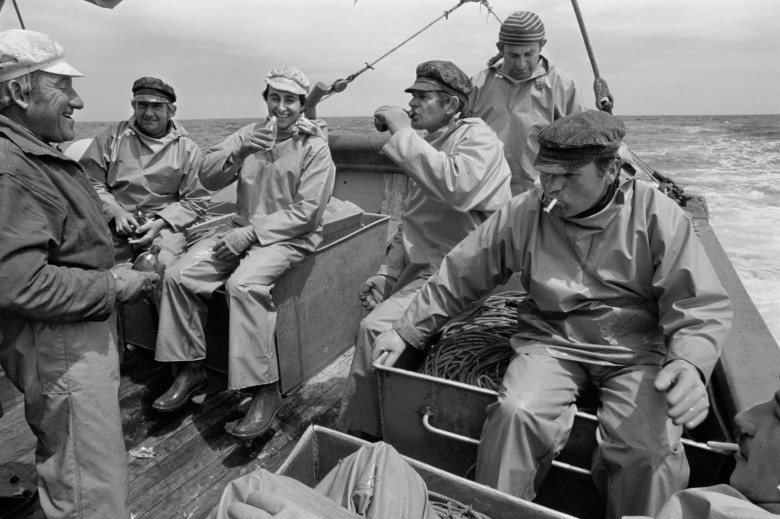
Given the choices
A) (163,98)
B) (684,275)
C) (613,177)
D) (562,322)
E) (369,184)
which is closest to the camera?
(684,275)

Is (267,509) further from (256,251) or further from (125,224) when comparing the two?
(125,224)

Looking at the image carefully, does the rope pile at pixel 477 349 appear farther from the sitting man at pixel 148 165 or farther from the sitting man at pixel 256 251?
the sitting man at pixel 148 165

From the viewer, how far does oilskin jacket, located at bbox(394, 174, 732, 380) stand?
1916 millimetres

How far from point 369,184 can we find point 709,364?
4.57 m

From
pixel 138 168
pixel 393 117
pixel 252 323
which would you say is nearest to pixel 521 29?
pixel 393 117

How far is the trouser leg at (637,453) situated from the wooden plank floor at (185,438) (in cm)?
155

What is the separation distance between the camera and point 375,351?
2391 mm

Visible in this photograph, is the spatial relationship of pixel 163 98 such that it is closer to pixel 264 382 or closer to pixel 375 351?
pixel 264 382

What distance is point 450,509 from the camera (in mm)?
1667

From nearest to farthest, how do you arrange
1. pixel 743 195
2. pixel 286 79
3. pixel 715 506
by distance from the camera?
pixel 715 506
pixel 286 79
pixel 743 195

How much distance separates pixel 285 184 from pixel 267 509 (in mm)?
2261

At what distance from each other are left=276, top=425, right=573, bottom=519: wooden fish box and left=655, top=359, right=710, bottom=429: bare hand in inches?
20.1

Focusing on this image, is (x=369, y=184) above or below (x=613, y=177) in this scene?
below

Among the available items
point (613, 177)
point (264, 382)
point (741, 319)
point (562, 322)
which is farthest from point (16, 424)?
point (741, 319)
